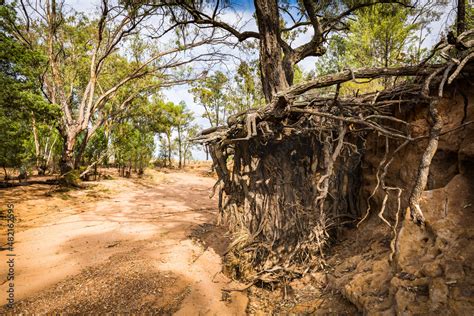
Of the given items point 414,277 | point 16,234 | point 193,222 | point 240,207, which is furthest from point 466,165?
point 16,234

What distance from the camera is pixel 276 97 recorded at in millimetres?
3324

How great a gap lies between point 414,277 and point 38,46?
17621mm

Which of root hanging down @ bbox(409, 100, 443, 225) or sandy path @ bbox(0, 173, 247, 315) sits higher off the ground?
root hanging down @ bbox(409, 100, 443, 225)

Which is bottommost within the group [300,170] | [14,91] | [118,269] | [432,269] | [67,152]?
[118,269]

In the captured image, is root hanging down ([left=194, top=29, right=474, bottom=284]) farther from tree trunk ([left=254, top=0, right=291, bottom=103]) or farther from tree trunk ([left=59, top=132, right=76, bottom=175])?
tree trunk ([left=59, top=132, right=76, bottom=175])

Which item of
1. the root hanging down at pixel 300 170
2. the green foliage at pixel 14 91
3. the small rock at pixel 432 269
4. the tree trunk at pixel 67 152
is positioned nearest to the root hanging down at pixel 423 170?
the small rock at pixel 432 269

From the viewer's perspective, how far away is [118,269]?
4.06m

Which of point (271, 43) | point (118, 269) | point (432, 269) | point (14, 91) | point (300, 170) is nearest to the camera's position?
point (432, 269)

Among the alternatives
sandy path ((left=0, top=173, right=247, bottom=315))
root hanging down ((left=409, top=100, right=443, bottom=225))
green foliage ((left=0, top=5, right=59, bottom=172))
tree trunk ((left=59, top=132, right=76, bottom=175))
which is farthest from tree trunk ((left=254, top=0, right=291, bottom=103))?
tree trunk ((left=59, top=132, right=76, bottom=175))

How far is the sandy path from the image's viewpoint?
132 inches

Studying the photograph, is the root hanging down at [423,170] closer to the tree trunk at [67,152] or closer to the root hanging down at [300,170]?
the root hanging down at [300,170]

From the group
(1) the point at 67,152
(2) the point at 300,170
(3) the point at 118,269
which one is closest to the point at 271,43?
(2) the point at 300,170

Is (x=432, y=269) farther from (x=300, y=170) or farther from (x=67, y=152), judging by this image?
(x=67, y=152)

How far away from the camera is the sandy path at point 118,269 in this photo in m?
3.35
